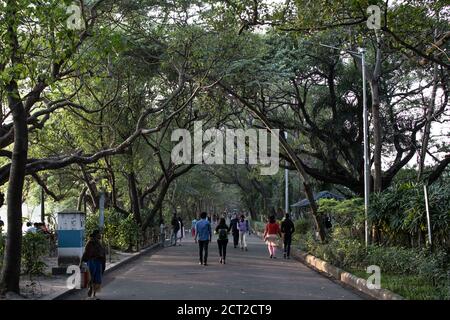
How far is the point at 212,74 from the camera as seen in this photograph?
71.2ft

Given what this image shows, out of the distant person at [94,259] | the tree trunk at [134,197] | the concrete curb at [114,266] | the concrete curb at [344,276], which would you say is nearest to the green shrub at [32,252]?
the concrete curb at [114,266]

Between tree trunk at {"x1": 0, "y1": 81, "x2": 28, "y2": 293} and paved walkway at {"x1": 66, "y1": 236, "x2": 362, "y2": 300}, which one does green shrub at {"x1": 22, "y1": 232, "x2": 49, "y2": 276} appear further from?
tree trunk at {"x1": 0, "y1": 81, "x2": 28, "y2": 293}

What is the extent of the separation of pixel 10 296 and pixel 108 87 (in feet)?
45.2

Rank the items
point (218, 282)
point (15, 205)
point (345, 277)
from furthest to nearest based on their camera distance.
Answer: point (345, 277)
point (218, 282)
point (15, 205)

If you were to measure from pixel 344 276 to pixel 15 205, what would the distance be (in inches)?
322

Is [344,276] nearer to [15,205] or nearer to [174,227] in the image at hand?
[15,205]

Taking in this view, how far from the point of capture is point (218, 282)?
46.7 ft

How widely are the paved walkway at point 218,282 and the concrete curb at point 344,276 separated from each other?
302mm

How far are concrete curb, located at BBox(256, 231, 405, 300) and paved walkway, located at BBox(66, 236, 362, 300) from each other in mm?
302

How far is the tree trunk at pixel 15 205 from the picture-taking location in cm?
1087

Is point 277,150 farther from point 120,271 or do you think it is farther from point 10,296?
point 10,296

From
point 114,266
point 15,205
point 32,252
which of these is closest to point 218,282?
point 32,252

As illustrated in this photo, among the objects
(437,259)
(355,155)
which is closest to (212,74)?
(355,155)

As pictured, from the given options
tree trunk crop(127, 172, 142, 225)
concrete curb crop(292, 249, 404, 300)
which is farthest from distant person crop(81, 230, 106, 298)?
tree trunk crop(127, 172, 142, 225)
